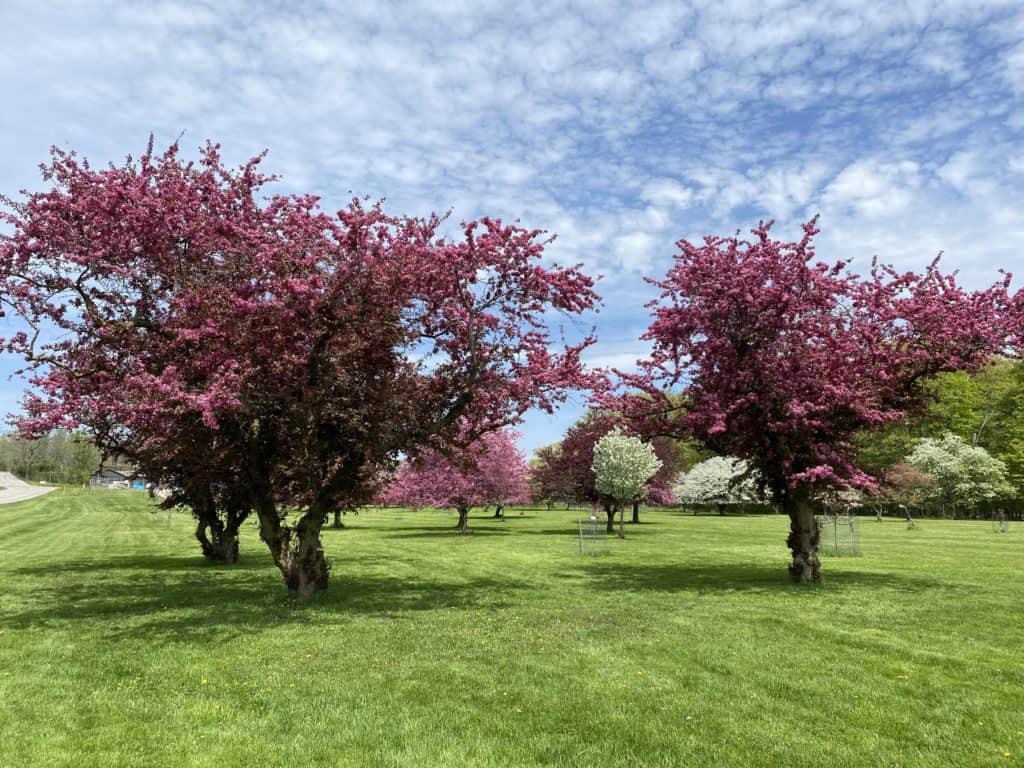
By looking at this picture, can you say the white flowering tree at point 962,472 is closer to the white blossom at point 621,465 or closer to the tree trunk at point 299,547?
the white blossom at point 621,465

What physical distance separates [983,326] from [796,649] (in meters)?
9.83

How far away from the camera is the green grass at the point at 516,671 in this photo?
6414mm

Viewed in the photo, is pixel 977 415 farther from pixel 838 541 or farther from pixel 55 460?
pixel 55 460

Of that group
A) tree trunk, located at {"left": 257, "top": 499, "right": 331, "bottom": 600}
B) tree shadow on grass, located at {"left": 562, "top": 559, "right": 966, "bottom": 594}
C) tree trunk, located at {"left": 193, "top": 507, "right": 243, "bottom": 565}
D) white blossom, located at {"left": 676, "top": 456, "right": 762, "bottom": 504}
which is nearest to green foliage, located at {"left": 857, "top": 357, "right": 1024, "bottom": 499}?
white blossom, located at {"left": 676, "top": 456, "right": 762, "bottom": 504}

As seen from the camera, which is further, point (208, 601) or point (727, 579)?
point (727, 579)

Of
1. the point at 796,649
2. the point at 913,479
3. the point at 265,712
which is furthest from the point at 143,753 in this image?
the point at 913,479

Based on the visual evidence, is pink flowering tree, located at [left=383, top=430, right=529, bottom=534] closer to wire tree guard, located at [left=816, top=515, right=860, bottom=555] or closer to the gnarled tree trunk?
the gnarled tree trunk

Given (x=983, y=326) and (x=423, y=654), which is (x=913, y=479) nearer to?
(x=983, y=326)

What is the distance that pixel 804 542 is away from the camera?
17.5 meters

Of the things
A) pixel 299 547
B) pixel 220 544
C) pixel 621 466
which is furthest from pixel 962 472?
pixel 299 547

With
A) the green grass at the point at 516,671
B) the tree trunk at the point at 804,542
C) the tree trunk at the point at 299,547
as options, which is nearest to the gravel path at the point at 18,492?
the green grass at the point at 516,671

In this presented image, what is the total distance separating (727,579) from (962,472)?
181ft

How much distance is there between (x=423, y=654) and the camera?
9969 mm

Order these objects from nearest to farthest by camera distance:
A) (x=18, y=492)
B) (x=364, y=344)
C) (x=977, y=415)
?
(x=364, y=344) → (x=977, y=415) → (x=18, y=492)
